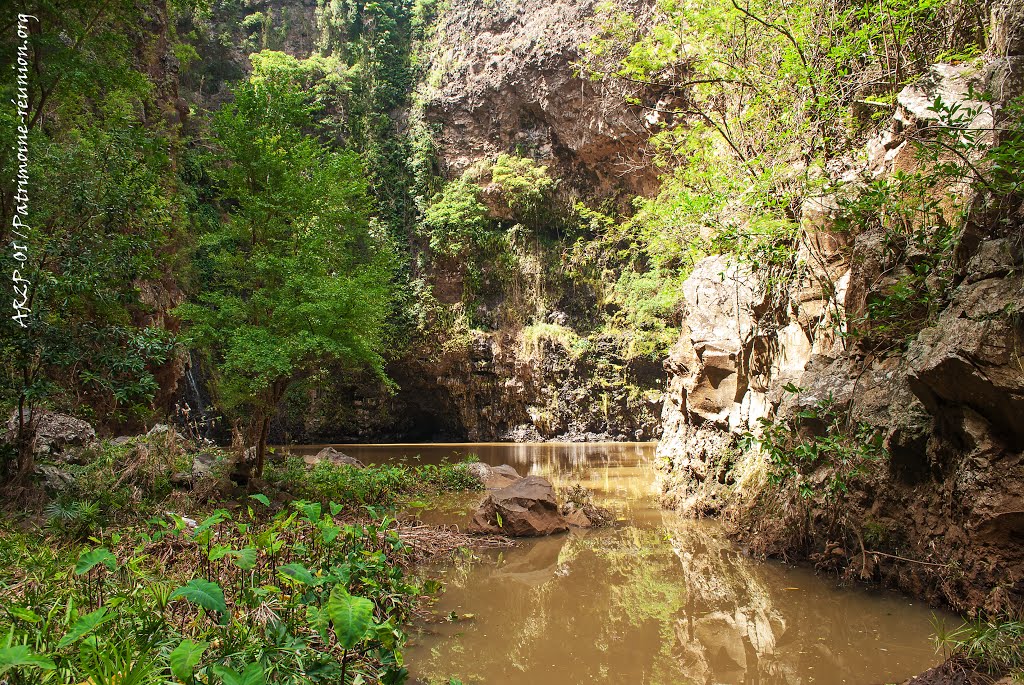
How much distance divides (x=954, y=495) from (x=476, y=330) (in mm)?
20165

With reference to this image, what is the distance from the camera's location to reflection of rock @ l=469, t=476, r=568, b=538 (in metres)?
7.39

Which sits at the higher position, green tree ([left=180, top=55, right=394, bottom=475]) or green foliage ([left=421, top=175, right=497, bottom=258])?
green foliage ([left=421, top=175, right=497, bottom=258])

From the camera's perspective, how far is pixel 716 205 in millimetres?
8086

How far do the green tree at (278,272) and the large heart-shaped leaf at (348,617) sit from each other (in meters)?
6.17

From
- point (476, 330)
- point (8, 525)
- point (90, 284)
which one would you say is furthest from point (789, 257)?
point (476, 330)

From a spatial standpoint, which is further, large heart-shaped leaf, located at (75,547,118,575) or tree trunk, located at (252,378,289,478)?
tree trunk, located at (252,378,289,478)

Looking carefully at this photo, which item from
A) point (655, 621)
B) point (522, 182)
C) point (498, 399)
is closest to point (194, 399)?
point (498, 399)

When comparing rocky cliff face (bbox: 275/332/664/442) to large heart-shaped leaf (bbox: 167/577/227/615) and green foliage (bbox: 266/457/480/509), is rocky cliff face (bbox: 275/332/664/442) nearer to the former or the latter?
green foliage (bbox: 266/457/480/509)

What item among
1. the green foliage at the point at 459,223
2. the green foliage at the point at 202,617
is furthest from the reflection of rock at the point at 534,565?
the green foliage at the point at 459,223

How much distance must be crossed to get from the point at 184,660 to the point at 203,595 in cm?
31

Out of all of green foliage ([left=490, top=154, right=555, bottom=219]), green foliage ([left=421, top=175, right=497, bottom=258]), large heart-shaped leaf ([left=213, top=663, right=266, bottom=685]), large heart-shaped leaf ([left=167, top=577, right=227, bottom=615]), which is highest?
green foliage ([left=490, top=154, right=555, bottom=219])

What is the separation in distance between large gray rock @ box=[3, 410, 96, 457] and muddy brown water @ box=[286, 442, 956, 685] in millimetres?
5663

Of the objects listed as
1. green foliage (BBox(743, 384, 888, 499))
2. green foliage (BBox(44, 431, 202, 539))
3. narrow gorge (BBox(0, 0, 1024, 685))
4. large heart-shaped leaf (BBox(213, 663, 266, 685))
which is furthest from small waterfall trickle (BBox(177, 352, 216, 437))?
large heart-shaped leaf (BBox(213, 663, 266, 685))

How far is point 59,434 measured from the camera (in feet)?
27.0
